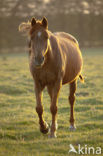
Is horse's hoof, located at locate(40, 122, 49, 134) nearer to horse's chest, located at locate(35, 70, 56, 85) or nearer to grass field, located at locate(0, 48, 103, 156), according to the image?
grass field, located at locate(0, 48, 103, 156)

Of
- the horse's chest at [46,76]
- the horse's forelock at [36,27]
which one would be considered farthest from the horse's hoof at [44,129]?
the horse's forelock at [36,27]

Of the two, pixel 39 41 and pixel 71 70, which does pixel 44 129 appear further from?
pixel 39 41

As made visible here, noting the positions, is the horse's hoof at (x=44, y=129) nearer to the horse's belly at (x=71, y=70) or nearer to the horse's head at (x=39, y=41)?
the horse's belly at (x=71, y=70)

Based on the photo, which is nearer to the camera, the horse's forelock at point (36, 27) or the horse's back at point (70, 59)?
the horse's forelock at point (36, 27)

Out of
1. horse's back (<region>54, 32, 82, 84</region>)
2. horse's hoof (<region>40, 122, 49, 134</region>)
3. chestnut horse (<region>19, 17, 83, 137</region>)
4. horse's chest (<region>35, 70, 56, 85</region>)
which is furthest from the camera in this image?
horse's back (<region>54, 32, 82, 84</region>)

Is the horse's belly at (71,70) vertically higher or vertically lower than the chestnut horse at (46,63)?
lower

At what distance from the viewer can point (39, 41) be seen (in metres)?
5.71

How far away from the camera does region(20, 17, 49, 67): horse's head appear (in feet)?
18.3

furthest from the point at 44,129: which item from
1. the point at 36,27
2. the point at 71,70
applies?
the point at 36,27

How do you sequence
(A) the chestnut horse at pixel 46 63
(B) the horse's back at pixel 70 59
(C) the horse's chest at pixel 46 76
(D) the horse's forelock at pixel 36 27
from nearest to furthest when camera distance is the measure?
(A) the chestnut horse at pixel 46 63 → (D) the horse's forelock at pixel 36 27 → (C) the horse's chest at pixel 46 76 → (B) the horse's back at pixel 70 59

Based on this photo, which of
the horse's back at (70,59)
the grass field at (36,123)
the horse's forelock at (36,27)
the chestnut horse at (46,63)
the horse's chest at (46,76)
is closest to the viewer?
the grass field at (36,123)

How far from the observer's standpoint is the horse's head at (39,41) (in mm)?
5578

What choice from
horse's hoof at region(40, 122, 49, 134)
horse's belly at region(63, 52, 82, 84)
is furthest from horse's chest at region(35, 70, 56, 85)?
horse's hoof at region(40, 122, 49, 134)

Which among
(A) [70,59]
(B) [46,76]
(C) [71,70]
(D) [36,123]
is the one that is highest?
(B) [46,76]
